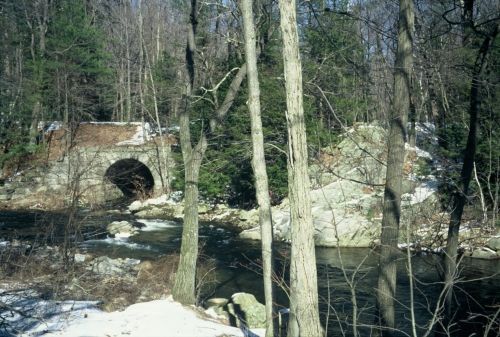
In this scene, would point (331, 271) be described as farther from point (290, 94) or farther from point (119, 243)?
point (290, 94)

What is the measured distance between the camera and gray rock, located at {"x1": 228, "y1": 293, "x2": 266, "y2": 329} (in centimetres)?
964

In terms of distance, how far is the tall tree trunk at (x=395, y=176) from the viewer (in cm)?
642

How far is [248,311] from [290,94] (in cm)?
546

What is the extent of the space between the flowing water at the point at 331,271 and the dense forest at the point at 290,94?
66.6 inches

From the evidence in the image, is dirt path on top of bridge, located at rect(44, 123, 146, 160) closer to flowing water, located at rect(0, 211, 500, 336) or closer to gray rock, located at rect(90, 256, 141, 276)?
flowing water, located at rect(0, 211, 500, 336)

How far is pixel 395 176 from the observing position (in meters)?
6.64

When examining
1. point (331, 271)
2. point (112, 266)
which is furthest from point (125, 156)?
point (331, 271)

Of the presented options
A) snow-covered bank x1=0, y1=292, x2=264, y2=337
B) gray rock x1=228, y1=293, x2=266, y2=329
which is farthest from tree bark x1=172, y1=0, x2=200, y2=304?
gray rock x1=228, y1=293, x2=266, y2=329

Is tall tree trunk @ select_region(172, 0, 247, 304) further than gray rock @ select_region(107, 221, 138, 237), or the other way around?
gray rock @ select_region(107, 221, 138, 237)

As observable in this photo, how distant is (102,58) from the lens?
31641 mm

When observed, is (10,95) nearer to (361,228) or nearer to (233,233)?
(233,233)

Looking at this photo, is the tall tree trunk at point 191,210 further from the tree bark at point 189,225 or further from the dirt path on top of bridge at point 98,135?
the dirt path on top of bridge at point 98,135

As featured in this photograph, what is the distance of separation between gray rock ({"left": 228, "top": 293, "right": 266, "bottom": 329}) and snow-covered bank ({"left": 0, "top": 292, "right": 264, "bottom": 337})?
33 centimetres

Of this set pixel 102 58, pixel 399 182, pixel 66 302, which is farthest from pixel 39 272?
pixel 102 58
